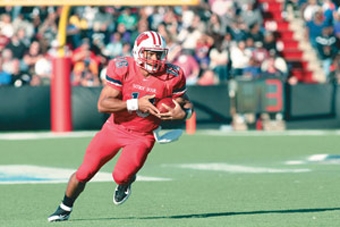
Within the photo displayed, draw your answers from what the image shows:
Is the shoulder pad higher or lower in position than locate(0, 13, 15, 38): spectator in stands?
higher

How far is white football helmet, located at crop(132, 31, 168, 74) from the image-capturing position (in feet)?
30.4

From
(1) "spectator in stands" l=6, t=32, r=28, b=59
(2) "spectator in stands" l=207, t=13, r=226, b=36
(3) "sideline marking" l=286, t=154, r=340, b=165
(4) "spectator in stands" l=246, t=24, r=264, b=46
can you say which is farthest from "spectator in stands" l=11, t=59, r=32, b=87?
(3) "sideline marking" l=286, t=154, r=340, b=165

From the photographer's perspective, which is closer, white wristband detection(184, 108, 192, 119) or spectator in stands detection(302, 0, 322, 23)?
white wristband detection(184, 108, 192, 119)

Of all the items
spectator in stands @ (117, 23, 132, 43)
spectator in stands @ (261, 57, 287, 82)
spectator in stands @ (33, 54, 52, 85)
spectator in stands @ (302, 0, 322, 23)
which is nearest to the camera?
spectator in stands @ (261, 57, 287, 82)

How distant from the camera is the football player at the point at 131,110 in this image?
9.30 m

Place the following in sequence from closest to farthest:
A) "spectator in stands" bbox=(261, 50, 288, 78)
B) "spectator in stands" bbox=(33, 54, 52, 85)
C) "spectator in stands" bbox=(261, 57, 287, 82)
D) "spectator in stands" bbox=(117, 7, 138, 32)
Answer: "spectator in stands" bbox=(261, 57, 287, 82), "spectator in stands" bbox=(33, 54, 52, 85), "spectator in stands" bbox=(261, 50, 288, 78), "spectator in stands" bbox=(117, 7, 138, 32)

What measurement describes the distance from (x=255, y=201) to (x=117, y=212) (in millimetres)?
1529

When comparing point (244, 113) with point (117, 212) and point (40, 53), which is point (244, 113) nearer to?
point (40, 53)

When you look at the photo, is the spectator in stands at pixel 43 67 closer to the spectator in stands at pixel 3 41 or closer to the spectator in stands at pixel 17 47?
the spectator in stands at pixel 17 47

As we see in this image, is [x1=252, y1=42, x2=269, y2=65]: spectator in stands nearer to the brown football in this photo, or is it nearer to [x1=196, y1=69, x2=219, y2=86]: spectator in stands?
[x1=196, y1=69, x2=219, y2=86]: spectator in stands

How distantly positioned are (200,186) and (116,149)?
3367mm

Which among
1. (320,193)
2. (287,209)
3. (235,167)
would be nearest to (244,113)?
(235,167)

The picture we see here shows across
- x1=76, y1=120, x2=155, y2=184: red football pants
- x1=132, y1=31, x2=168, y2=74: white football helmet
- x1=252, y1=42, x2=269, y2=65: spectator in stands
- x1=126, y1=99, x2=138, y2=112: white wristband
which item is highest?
x1=132, y1=31, x2=168, y2=74: white football helmet

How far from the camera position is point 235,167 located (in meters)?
15.1
